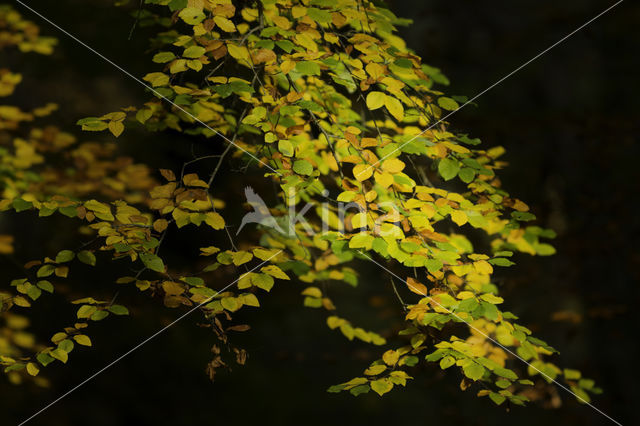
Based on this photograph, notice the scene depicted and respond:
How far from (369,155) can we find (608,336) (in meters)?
3.58

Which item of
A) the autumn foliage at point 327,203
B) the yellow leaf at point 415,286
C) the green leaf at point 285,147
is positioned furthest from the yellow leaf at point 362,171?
the yellow leaf at point 415,286

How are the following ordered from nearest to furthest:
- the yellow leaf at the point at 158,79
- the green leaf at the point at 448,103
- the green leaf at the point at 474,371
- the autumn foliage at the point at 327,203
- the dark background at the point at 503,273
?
the green leaf at the point at 474,371, the autumn foliage at the point at 327,203, the yellow leaf at the point at 158,79, the green leaf at the point at 448,103, the dark background at the point at 503,273

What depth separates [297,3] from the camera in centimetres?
180

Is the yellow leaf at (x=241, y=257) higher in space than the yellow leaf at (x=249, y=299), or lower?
higher

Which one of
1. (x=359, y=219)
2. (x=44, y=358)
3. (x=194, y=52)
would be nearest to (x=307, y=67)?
(x=194, y=52)

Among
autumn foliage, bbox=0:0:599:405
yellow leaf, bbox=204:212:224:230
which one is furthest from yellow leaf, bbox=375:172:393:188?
yellow leaf, bbox=204:212:224:230

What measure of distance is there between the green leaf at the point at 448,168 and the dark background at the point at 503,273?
1.93 metres

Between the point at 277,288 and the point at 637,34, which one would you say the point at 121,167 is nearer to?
the point at 277,288

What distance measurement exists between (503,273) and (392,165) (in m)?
3.68

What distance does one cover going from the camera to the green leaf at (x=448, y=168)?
1574 mm

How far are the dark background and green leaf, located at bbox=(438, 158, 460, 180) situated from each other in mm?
1932

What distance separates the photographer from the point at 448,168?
1.59 metres

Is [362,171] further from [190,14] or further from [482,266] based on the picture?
[190,14]

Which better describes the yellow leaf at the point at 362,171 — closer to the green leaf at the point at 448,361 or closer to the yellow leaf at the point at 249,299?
the yellow leaf at the point at 249,299
